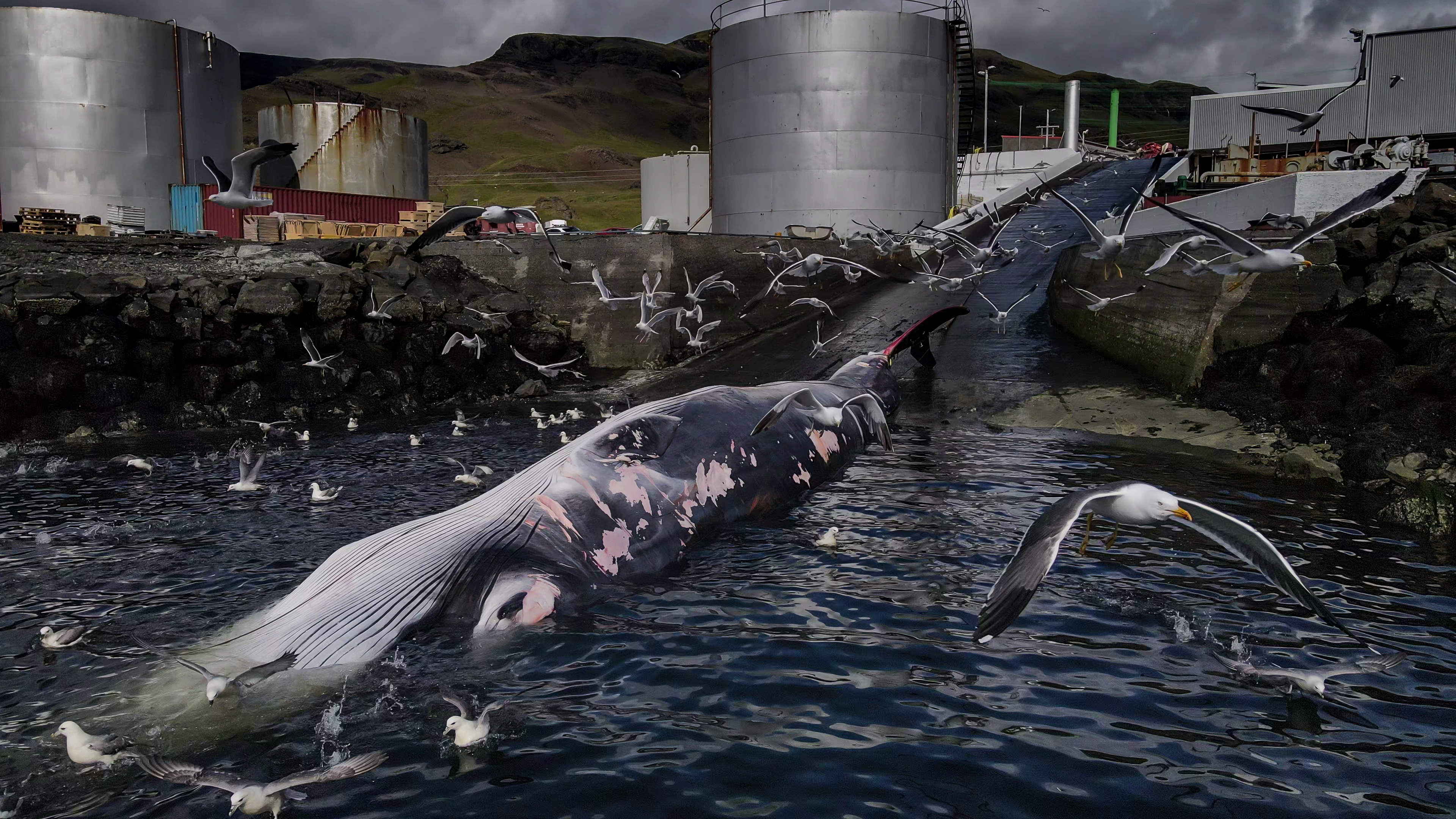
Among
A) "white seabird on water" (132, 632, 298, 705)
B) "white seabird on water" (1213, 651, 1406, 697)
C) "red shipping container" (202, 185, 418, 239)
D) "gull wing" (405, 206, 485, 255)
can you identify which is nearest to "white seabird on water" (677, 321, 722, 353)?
"gull wing" (405, 206, 485, 255)

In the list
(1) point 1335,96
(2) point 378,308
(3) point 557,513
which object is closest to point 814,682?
(3) point 557,513

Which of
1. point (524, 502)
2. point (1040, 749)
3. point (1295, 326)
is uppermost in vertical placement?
point (1295, 326)

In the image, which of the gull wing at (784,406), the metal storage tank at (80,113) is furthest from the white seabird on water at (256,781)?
the metal storage tank at (80,113)

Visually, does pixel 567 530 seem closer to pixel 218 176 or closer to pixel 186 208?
pixel 218 176

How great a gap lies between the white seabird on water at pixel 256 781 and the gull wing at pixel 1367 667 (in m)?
6.24

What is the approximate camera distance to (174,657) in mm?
6258

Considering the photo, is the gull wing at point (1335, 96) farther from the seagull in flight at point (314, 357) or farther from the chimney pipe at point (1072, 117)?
the chimney pipe at point (1072, 117)

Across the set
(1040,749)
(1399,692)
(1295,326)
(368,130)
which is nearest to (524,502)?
(1040,749)

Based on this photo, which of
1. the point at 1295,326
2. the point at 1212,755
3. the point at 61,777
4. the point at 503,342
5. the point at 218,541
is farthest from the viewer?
the point at 503,342

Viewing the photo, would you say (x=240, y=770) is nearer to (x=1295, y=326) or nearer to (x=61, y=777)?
(x=61, y=777)

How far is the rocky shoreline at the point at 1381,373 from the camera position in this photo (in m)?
11.6

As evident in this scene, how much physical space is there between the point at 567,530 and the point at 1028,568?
356 centimetres

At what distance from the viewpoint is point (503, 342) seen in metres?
23.9

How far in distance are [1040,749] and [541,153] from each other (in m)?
180
